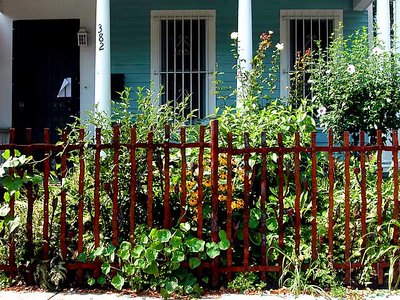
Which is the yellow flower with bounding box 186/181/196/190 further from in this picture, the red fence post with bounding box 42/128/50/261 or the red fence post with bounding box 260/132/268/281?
the red fence post with bounding box 42/128/50/261

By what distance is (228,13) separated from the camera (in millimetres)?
8273

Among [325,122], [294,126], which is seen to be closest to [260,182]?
[294,126]

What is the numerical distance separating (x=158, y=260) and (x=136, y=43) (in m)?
5.13

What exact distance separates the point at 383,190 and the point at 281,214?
3.79 ft

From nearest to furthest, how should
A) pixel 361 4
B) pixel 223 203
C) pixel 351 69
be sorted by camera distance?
pixel 223 203 < pixel 351 69 < pixel 361 4

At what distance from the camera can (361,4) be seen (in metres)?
7.95

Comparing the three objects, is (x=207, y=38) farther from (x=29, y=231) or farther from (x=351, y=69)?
(x=29, y=231)

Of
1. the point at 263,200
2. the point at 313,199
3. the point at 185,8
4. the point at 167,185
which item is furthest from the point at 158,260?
the point at 185,8

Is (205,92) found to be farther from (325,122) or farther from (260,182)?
(260,182)

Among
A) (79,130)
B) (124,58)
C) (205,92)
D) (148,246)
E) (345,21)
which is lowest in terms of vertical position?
(148,246)

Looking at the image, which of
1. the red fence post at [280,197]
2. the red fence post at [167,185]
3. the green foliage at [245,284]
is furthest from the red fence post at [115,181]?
the red fence post at [280,197]

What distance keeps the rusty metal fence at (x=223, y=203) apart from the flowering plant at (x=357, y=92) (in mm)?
1701

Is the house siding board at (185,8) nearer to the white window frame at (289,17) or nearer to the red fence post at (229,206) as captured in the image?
the white window frame at (289,17)

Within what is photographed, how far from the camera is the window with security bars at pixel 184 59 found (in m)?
8.30
